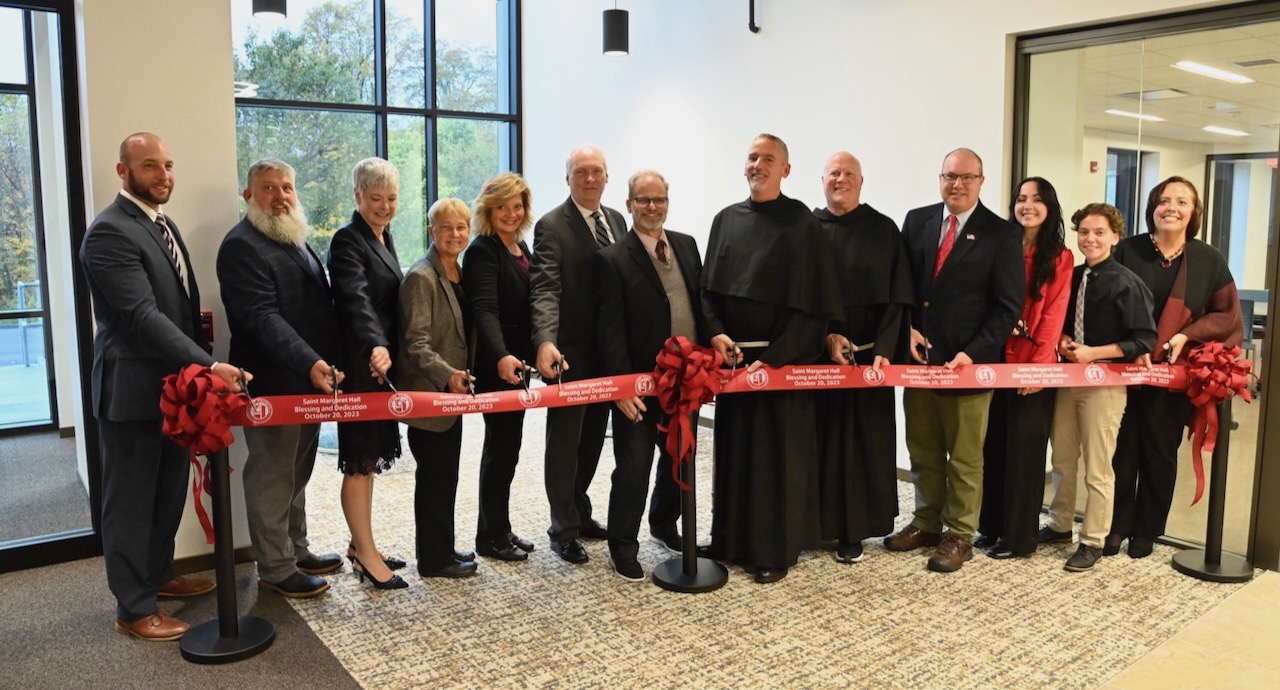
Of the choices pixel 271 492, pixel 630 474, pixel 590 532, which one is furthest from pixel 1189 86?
pixel 271 492

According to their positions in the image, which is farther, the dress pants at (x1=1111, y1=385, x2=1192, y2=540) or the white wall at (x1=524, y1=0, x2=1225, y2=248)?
the white wall at (x1=524, y1=0, x2=1225, y2=248)

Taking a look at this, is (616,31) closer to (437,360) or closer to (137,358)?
(437,360)

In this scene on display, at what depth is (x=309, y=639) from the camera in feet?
11.7

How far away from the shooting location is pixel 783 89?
21.7ft

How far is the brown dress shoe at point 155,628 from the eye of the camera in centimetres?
355

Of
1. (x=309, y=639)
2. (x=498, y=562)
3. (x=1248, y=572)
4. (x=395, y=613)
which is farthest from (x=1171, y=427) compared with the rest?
(x=309, y=639)

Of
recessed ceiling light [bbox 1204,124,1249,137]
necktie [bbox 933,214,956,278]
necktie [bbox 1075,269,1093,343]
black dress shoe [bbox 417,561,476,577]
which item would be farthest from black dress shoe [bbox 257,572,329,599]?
recessed ceiling light [bbox 1204,124,1249,137]

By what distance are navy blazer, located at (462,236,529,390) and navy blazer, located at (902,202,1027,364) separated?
1810 mm

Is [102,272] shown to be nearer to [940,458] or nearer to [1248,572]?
[940,458]

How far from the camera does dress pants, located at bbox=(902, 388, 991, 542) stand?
14.4ft

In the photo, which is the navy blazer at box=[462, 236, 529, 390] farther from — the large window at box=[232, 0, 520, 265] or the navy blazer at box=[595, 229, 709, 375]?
the large window at box=[232, 0, 520, 265]

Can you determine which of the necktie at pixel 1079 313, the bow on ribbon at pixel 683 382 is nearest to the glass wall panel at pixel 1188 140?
the necktie at pixel 1079 313

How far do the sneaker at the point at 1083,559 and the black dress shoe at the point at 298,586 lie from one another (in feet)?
10.7

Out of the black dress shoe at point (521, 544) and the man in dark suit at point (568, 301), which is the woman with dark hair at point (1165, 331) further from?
the black dress shoe at point (521, 544)
